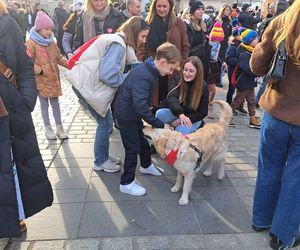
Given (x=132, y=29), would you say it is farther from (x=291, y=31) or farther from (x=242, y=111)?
(x=242, y=111)

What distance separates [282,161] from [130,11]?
12.8 ft

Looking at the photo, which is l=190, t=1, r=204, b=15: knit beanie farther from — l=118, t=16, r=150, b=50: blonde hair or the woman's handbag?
the woman's handbag

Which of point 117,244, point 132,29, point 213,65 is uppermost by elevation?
point 132,29

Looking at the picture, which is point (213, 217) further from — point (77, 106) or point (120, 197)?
point (77, 106)

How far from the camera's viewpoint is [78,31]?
542 centimetres

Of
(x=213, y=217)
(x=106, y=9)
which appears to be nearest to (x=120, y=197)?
(x=213, y=217)

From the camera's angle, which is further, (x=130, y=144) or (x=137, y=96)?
(x=130, y=144)

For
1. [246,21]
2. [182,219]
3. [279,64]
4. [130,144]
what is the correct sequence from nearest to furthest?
[279,64]
[182,219]
[130,144]
[246,21]

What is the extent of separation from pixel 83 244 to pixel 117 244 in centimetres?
28

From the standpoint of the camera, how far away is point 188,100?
445 centimetres

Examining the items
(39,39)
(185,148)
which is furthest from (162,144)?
(39,39)

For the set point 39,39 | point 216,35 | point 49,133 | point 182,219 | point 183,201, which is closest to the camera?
point 182,219

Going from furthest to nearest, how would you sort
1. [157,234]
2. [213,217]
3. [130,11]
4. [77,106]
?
[77,106] < [130,11] < [213,217] < [157,234]

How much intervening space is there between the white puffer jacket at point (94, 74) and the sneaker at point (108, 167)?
0.84 metres
